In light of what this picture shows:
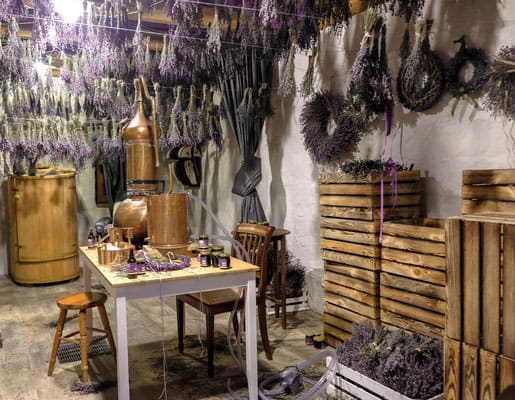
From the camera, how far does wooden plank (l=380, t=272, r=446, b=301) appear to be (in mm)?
2645

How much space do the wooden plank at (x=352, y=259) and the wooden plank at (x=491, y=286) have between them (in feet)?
4.69

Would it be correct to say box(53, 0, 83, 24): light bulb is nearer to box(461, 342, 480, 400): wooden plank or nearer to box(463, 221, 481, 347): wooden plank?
box(463, 221, 481, 347): wooden plank

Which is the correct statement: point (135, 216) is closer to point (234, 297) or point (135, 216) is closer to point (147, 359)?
point (234, 297)

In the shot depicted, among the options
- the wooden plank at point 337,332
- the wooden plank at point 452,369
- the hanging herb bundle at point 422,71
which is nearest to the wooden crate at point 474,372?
the wooden plank at point 452,369

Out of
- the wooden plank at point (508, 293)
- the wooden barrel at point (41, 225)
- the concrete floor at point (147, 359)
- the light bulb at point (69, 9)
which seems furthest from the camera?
the wooden barrel at point (41, 225)

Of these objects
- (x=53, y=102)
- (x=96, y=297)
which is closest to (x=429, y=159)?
(x=96, y=297)

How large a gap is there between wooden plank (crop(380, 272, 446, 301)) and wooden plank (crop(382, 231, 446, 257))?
18 cm

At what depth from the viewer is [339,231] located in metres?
3.33

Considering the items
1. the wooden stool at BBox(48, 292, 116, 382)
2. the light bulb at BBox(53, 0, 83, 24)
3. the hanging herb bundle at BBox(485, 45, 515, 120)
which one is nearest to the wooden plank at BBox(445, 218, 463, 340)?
the hanging herb bundle at BBox(485, 45, 515, 120)

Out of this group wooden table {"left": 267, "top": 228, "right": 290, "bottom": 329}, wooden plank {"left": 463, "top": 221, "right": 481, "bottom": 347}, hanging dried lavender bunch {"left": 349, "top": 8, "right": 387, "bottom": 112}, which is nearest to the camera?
wooden plank {"left": 463, "top": 221, "right": 481, "bottom": 347}

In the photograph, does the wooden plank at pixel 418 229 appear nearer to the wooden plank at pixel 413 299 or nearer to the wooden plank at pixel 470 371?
the wooden plank at pixel 413 299

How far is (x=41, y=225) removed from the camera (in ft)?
19.4

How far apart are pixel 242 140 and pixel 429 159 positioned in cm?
218

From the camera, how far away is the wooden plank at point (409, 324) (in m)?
2.67
